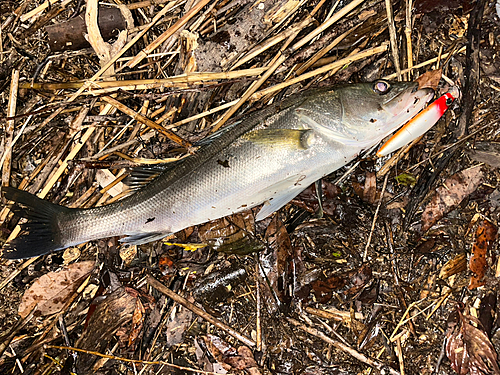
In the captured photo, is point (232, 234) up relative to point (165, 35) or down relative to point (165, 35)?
down

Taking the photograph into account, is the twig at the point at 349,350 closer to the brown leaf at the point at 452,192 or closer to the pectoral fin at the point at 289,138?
the brown leaf at the point at 452,192

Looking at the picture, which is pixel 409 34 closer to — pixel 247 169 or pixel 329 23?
pixel 329 23

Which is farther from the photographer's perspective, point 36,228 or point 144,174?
point 144,174

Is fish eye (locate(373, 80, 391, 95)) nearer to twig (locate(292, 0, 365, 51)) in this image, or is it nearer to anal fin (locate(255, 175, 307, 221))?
twig (locate(292, 0, 365, 51))

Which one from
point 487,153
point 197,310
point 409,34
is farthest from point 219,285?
point 409,34

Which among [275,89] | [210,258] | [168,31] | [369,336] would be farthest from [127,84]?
[369,336]

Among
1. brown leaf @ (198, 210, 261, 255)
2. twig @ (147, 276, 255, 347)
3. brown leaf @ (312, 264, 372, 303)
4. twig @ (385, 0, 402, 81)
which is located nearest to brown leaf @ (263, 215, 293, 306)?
brown leaf @ (198, 210, 261, 255)
